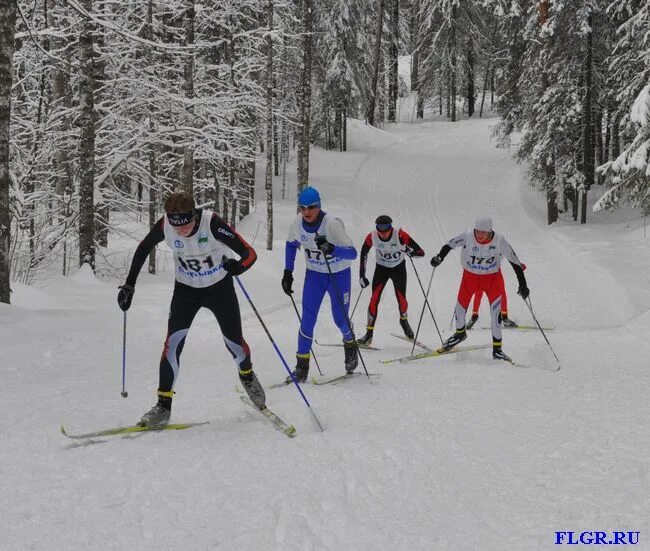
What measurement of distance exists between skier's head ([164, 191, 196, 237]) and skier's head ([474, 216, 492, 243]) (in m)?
4.72

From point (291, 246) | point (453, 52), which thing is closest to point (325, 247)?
point (291, 246)

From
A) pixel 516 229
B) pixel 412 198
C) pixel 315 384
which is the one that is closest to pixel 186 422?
pixel 315 384

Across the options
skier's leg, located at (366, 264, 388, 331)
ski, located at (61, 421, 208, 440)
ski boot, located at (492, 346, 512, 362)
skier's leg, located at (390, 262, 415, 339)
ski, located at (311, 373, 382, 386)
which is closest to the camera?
ski, located at (61, 421, 208, 440)

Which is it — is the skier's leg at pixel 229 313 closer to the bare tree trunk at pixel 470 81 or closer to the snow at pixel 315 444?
the snow at pixel 315 444

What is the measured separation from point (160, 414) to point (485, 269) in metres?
5.33

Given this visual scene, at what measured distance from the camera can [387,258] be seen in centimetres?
991

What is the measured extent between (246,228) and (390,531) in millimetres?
21241

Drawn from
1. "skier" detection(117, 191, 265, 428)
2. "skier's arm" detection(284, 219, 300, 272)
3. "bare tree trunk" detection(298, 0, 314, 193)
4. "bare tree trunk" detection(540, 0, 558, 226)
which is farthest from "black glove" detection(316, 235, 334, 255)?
"bare tree trunk" detection(540, 0, 558, 226)

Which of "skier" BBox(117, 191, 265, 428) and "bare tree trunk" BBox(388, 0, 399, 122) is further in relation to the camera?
"bare tree trunk" BBox(388, 0, 399, 122)

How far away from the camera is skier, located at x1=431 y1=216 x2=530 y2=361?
27.4 feet

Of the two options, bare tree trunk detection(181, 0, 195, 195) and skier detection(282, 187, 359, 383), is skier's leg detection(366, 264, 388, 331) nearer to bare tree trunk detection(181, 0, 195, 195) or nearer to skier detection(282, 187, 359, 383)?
skier detection(282, 187, 359, 383)

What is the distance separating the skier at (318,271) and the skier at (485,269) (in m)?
2.07

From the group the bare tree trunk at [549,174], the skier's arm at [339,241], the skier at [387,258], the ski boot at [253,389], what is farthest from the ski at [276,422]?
the bare tree trunk at [549,174]

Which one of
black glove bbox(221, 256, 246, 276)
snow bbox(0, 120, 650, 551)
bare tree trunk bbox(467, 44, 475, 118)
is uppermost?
bare tree trunk bbox(467, 44, 475, 118)
